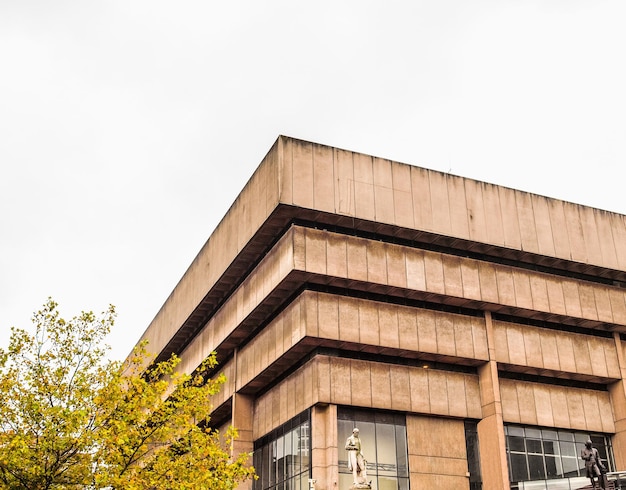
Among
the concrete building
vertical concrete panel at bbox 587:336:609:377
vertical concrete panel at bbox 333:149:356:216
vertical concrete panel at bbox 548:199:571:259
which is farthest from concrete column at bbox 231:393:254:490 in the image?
vertical concrete panel at bbox 548:199:571:259

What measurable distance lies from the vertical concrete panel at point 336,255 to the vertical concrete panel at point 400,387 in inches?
221

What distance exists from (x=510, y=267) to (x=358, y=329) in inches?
425

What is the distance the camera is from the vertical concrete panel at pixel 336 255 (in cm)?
4156

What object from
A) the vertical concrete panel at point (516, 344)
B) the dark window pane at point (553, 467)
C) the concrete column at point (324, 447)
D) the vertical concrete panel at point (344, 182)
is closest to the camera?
the concrete column at point (324, 447)

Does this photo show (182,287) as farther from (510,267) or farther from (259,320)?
(510,267)

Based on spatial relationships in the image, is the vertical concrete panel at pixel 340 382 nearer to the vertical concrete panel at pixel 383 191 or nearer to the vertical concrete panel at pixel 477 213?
the vertical concrete panel at pixel 383 191

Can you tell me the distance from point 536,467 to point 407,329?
10.7m

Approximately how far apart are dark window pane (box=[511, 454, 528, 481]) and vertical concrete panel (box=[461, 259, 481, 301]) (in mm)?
8792

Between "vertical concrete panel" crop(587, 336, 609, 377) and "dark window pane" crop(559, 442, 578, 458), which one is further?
"vertical concrete panel" crop(587, 336, 609, 377)

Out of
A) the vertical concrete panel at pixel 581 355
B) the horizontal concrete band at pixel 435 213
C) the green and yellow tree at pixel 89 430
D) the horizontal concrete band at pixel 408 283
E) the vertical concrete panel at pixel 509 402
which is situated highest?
the horizontal concrete band at pixel 435 213

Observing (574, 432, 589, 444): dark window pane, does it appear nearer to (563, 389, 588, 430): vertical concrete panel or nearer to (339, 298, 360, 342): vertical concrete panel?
(563, 389, 588, 430): vertical concrete panel

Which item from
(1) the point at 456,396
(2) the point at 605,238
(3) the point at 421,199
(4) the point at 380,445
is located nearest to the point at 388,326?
(1) the point at 456,396

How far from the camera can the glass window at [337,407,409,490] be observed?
3962 centimetres

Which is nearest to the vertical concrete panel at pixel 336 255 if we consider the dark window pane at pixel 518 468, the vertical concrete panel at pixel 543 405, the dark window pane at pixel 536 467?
the vertical concrete panel at pixel 543 405
